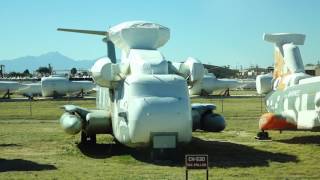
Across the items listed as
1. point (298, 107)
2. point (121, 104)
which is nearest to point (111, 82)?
point (121, 104)

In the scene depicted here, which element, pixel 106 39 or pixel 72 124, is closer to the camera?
pixel 72 124

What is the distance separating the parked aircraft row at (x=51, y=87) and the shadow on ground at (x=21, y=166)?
5495cm

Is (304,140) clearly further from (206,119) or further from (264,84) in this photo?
(206,119)

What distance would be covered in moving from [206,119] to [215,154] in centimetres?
242

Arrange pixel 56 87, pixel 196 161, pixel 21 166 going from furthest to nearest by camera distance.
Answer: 1. pixel 56 87
2. pixel 21 166
3. pixel 196 161

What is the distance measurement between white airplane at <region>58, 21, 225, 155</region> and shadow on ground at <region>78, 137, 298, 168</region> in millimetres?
707

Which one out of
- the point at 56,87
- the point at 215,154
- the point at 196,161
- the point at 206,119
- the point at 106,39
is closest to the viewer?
the point at 196,161

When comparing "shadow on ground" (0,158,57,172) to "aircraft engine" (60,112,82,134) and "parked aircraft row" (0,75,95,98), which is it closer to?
"aircraft engine" (60,112,82,134)

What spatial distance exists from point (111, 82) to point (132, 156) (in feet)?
8.70

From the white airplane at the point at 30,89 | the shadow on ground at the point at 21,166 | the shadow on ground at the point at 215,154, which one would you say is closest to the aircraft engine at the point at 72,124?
the shadow on ground at the point at 215,154

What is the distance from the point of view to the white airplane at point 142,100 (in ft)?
55.9

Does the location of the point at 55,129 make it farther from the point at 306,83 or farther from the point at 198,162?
the point at 198,162

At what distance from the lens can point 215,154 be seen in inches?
778

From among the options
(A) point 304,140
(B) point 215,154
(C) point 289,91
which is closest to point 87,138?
(B) point 215,154
